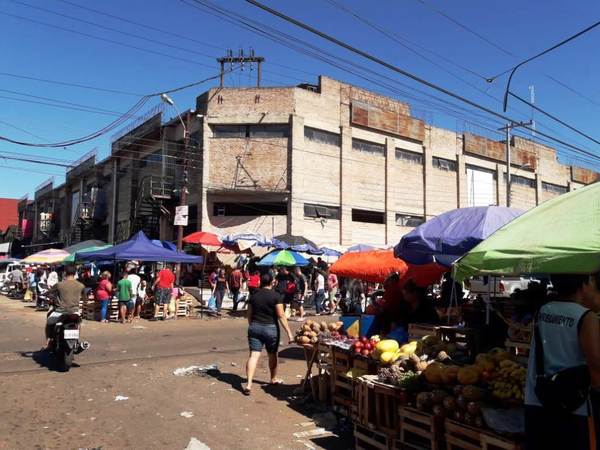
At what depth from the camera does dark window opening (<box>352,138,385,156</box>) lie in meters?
32.7

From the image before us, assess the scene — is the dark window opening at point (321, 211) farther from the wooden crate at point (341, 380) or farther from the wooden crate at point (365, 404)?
the wooden crate at point (365, 404)

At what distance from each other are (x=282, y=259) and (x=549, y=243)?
14.6 metres

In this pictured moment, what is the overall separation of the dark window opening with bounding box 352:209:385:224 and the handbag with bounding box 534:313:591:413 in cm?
2917

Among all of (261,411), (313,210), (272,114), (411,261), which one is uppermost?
(272,114)

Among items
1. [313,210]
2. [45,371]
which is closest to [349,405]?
[45,371]

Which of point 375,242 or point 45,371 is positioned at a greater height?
point 375,242

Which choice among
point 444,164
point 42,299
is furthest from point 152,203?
point 444,164

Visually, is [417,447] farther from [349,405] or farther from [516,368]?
[349,405]

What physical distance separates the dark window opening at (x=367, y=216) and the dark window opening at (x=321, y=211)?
1562mm

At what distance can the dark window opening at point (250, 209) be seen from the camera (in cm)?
2966

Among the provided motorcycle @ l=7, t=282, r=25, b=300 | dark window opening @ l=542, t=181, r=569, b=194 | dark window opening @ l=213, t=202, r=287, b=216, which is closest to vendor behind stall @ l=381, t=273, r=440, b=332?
dark window opening @ l=213, t=202, r=287, b=216

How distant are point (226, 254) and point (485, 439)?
76.7 ft

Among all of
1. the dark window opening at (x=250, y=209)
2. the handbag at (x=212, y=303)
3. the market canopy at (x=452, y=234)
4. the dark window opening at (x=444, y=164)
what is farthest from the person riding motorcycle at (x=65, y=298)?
the dark window opening at (x=444, y=164)

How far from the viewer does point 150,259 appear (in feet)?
56.0
